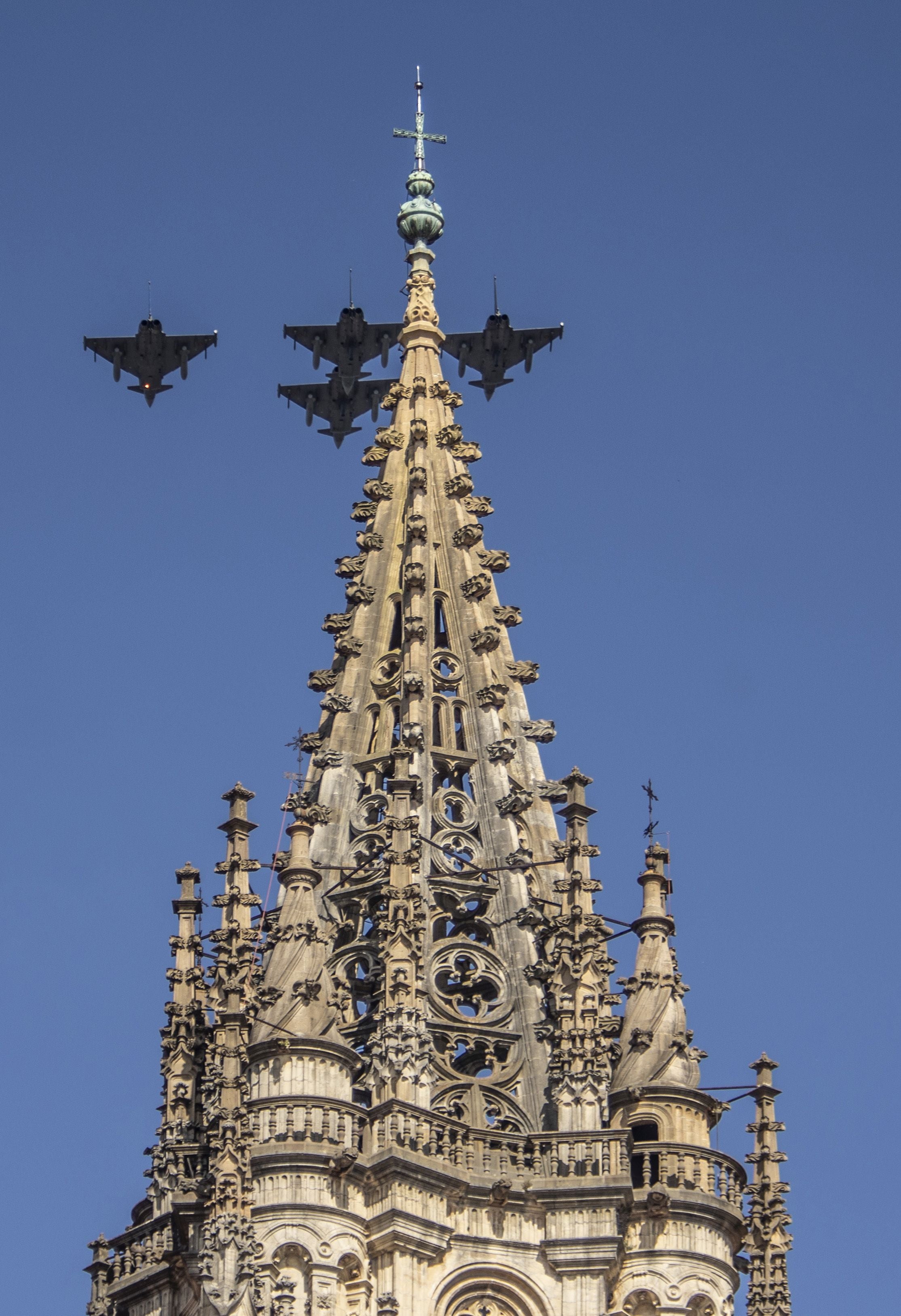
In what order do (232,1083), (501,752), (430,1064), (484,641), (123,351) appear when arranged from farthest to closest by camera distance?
(123,351), (484,641), (501,752), (430,1064), (232,1083)

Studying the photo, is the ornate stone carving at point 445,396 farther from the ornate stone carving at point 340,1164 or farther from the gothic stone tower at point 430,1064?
the ornate stone carving at point 340,1164

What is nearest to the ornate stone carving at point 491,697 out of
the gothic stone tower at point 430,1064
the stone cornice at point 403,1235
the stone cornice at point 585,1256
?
the gothic stone tower at point 430,1064

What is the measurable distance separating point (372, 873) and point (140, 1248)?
9.37m

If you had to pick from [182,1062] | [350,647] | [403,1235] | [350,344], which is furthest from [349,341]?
[403,1235]

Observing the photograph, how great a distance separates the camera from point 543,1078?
90750 millimetres

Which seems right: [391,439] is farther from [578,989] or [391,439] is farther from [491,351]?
[578,989]

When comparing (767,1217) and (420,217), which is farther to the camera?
(420,217)

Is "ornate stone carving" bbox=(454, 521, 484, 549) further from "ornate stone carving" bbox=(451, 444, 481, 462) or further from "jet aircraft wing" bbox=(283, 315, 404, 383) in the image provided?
"jet aircraft wing" bbox=(283, 315, 404, 383)

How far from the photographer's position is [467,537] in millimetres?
101562

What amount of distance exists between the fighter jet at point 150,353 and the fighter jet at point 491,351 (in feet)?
24.7

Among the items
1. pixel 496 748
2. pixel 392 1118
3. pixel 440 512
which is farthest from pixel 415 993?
pixel 440 512

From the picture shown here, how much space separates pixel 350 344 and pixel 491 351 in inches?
204

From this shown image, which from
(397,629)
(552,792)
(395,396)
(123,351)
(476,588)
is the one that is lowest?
(552,792)

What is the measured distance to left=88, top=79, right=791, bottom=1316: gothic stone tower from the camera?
85812 mm
